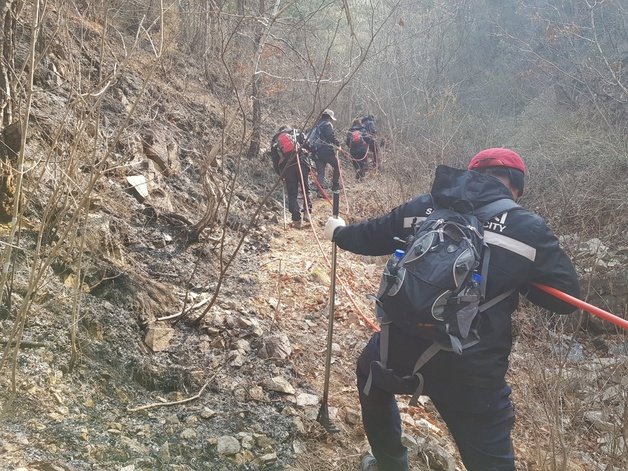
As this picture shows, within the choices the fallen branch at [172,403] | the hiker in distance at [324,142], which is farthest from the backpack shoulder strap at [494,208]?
the hiker in distance at [324,142]

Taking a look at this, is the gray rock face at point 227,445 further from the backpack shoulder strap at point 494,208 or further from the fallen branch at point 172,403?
the backpack shoulder strap at point 494,208

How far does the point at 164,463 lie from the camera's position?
2195 millimetres

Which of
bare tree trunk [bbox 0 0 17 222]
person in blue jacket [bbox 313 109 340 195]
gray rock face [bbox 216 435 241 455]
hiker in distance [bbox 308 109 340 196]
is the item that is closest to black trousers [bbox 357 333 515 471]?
gray rock face [bbox 216 435 241 455]

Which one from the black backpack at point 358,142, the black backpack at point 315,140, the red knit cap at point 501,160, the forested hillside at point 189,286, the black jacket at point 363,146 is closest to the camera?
the red knit cap at point 501,160

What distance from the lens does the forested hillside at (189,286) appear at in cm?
226

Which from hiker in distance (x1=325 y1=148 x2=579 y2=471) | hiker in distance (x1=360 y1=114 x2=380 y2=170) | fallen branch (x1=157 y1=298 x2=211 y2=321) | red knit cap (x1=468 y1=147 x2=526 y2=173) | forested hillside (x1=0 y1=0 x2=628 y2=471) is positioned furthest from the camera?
hiker in distance (x1=360 y1=114 x2=380 y2=170)

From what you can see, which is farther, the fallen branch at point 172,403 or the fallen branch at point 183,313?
the fallen branch at point 183,313

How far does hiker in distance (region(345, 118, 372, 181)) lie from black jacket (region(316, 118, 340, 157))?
6.58 feet

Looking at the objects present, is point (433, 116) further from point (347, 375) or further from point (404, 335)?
point (404, 335)

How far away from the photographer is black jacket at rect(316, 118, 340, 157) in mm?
8273

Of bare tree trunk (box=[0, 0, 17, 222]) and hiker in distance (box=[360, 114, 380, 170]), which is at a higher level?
hiker in distance (box=[360, 114, 380, 170])

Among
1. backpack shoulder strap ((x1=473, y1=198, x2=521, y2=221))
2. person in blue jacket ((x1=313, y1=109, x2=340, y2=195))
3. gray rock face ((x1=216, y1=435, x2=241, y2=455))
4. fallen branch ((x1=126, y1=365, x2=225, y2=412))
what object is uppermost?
person in blue jacket ((x1=313, y1=109, x2=340, y2=195))

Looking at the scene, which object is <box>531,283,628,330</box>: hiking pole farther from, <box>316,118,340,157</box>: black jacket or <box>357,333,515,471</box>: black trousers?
<box>316,118,340,157</box>: black jacket

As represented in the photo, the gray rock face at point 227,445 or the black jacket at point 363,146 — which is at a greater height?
the black jacket at point 363,146
